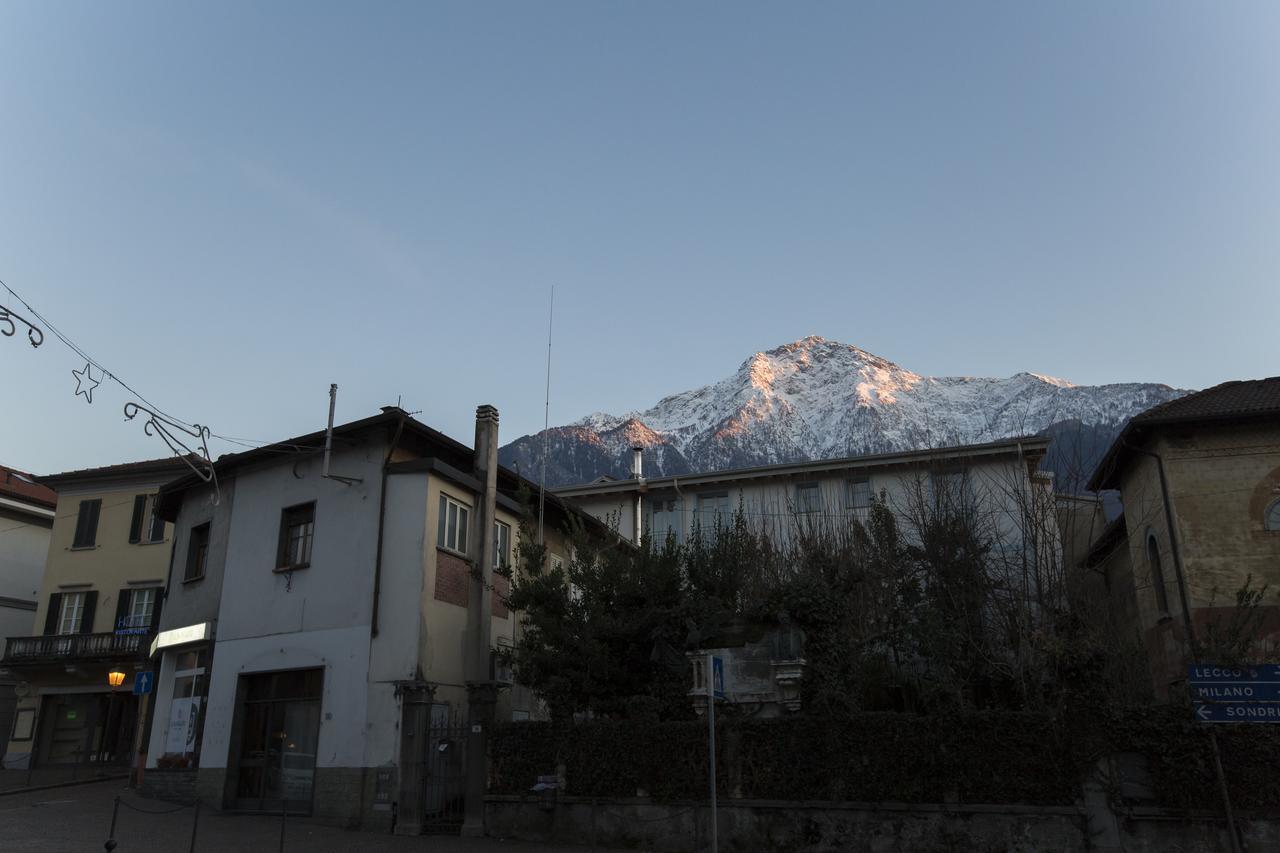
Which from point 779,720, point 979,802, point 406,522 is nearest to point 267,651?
point 406,522

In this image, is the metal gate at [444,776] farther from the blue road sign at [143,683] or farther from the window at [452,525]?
the blue road sign at [143,683]

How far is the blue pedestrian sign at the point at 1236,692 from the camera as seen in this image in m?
12.3

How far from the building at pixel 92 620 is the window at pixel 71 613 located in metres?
0.04

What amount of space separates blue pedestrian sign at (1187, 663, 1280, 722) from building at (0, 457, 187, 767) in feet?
105

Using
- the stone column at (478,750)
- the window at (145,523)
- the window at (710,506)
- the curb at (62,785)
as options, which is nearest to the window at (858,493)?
the window at (710,506)

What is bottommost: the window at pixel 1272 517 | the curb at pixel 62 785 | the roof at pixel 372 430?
the curb at pixel 62 785

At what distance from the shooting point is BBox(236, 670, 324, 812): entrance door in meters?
19.9

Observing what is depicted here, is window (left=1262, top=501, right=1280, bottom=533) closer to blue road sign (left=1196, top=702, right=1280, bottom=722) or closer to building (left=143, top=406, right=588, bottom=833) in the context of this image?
blue road sign (left=1196, top=702, right=1280, bottom=722)

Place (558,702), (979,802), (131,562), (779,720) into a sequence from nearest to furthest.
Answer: (979,802) < (779,720) < (558,702) < (131,562)

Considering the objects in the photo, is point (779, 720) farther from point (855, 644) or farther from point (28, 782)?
point (28, 782)

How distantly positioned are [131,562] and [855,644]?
95.9ft

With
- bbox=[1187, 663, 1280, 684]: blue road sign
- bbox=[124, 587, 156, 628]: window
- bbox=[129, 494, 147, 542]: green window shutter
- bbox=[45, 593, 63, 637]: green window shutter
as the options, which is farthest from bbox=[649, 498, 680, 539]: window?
bbox=[1187, 663, 1280, 684]: blue road sign

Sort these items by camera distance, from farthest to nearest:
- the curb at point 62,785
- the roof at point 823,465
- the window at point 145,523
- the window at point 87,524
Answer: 1. the roof at point 823,465
2. the window at point 87,524
3. the window at point 145,523
4. the curb at point 62,785

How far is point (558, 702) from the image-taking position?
18141mm
